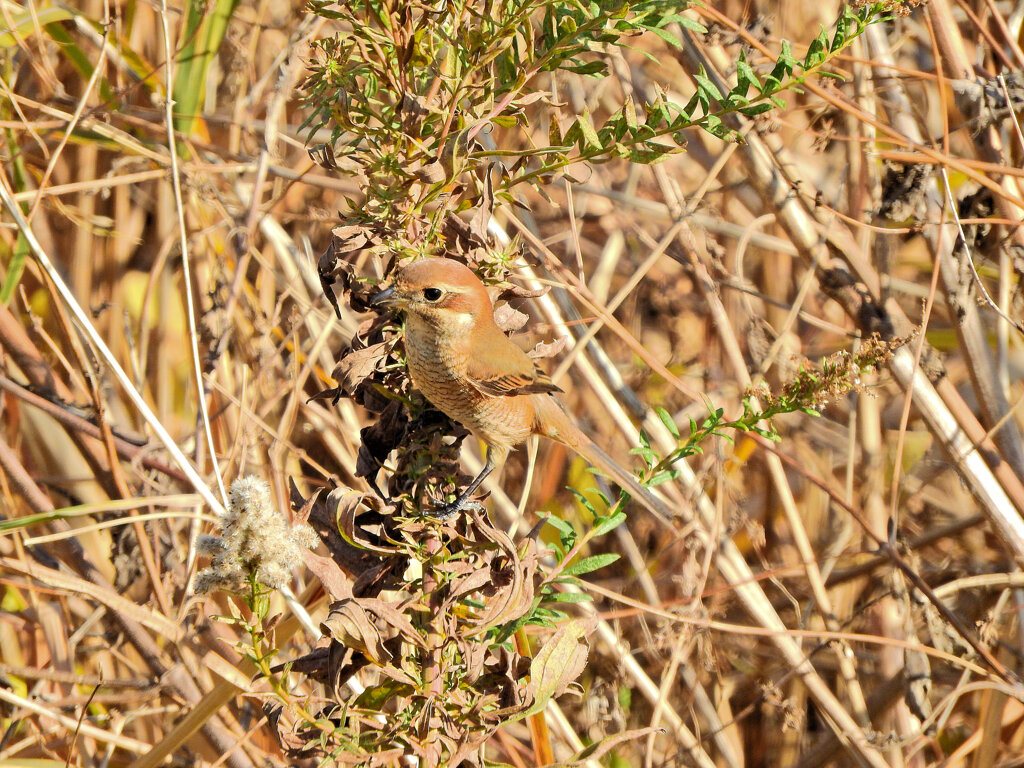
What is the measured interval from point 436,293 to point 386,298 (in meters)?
0.19

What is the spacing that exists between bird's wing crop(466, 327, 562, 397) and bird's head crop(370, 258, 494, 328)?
0.54ft

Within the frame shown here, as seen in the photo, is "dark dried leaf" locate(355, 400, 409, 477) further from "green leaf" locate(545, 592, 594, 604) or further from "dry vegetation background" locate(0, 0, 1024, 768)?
"dry vegetation background" locate(0, 0, 1024, 768)

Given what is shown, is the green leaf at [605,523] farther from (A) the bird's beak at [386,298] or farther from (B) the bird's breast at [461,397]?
(A) the bird's beak at [386,298]

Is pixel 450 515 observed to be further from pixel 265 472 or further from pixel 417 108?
pixel 265 472

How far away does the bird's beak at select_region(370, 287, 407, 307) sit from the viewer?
118 cm

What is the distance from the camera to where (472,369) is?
1.72 meters

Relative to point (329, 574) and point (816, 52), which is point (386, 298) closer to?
point (329, 574)

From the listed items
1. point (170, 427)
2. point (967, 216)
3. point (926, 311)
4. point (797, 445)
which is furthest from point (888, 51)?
point (170, 427)

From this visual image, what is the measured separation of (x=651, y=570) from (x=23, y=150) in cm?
246

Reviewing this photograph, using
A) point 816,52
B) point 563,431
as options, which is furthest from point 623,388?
point 816,52

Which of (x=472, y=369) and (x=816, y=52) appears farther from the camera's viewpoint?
(x=472, y=369)

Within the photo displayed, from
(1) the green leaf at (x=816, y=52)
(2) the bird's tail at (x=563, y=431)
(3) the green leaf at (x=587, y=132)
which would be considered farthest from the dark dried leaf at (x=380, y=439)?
(2) the bird's tail at (x=563, y=431)

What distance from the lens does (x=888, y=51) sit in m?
2.62

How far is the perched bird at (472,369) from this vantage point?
1.25m
